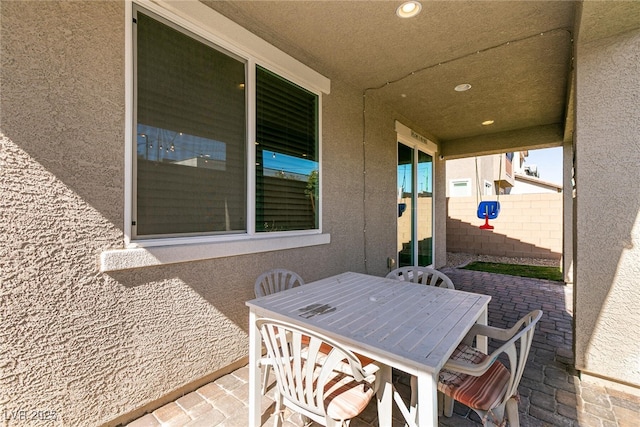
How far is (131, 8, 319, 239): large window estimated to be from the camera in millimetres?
2029

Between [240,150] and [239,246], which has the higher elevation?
[240,150]

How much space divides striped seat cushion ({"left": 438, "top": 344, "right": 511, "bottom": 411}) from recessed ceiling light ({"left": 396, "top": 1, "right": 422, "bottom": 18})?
2.70 meters

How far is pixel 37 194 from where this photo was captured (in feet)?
5.05

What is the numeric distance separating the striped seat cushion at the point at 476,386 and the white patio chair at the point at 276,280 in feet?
4.34

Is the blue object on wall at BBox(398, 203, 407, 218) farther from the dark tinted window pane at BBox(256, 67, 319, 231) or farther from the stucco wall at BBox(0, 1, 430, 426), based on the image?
the stucco wall at BBox(0, 1, 430, 426)

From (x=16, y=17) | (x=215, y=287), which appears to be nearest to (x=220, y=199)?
(x=215, y=287)

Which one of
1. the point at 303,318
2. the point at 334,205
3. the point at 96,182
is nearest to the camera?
the point at 303,318

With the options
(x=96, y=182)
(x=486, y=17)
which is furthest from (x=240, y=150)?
(x=486, y=17)

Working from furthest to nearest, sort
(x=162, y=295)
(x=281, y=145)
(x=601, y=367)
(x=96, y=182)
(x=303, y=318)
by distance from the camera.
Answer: (x=281, y=145)
(x=601, y=367)
(x=162, y=295)
(x=96, y=182)
(x=303, y=318)

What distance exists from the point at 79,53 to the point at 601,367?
4.37 meters

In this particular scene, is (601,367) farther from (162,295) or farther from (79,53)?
(79,53)

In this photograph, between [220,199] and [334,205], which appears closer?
[220,199]

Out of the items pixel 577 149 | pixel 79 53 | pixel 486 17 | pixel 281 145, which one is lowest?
pixel 577 149

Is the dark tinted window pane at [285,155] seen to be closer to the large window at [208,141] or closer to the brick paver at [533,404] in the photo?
the large window at [208,141]
